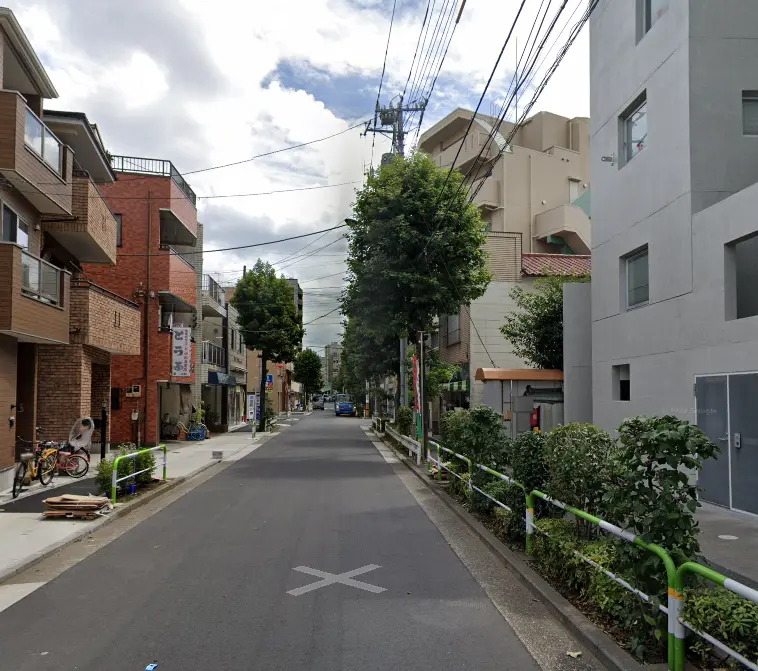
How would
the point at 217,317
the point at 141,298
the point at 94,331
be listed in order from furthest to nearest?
the point at 217,317 < the point at 141,298 < the point at 94,331

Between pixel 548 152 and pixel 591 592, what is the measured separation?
4372cm

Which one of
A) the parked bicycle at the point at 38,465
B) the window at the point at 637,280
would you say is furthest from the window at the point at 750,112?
the parked bicycle at the point at 38,465

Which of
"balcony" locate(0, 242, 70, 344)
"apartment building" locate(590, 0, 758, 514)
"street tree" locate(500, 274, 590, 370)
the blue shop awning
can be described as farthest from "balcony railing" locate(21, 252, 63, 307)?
the blue shop awning

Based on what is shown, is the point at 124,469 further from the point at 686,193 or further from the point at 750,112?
the point at 750,112

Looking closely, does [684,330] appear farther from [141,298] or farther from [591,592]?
[141,298]

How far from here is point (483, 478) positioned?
11148 mm

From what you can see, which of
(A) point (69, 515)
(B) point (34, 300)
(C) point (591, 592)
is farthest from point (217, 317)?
(C) point (591, 592)

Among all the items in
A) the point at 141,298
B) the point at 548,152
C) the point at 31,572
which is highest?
the point at 548,152

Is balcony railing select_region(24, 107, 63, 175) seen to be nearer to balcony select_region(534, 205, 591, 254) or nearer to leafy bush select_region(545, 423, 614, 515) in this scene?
leafy bush select_region(545, 423, 614, 515)

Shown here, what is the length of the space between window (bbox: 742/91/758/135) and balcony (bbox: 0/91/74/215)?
1341 cm

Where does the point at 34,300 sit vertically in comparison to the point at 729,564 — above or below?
above

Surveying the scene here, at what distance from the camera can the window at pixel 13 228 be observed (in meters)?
13.9

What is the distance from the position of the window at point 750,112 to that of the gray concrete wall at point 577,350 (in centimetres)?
648

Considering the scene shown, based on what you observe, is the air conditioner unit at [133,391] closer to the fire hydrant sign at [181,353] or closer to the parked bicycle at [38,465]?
the fire hydrant sign at [181,353]
